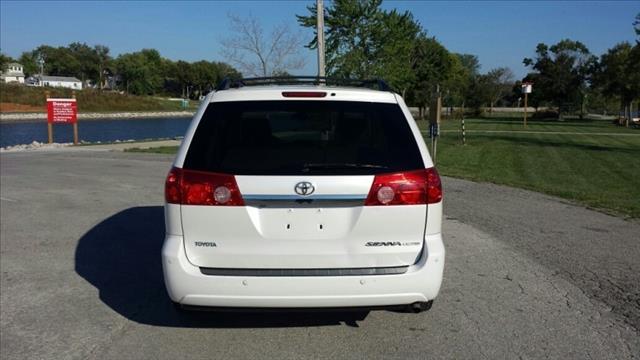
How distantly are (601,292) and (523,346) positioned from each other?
156 centimetres

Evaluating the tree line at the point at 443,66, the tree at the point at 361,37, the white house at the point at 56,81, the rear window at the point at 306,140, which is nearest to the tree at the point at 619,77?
the tree line at the point at 443,66

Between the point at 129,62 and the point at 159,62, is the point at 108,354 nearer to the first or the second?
the point at 129,62

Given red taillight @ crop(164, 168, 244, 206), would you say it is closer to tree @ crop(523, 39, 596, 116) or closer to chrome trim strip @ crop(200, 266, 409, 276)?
chrome trim strip @ crop(200, 266, 409, 276)

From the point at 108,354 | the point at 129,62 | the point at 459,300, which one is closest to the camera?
the point at 108,354

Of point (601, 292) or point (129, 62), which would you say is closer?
point (601, 292)

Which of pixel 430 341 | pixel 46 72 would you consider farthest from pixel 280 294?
pixel 46 72

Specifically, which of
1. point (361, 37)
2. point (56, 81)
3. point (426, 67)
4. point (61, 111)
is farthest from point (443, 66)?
point (56, 81)

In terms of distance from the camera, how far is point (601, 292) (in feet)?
17.2

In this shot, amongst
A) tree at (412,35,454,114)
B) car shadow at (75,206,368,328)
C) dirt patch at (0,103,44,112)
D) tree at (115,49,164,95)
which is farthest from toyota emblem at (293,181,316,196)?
tree at (115,49,164,95)

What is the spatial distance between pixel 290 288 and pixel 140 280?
2.50 m

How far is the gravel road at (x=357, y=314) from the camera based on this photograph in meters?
4.13

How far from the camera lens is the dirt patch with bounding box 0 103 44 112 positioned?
93331 mm

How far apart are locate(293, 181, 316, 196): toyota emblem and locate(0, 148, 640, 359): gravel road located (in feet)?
3.66

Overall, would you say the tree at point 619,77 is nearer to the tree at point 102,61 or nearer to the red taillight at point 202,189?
the red taillight at point 202,189
